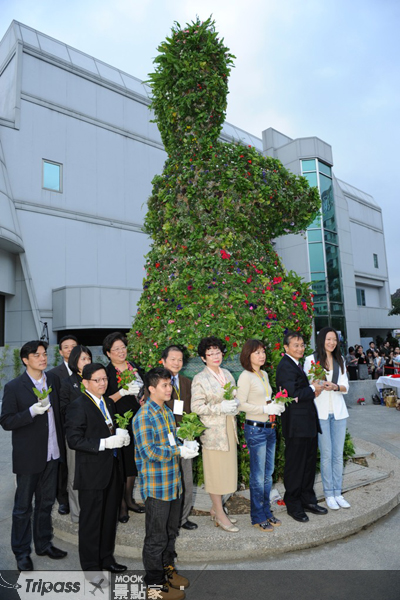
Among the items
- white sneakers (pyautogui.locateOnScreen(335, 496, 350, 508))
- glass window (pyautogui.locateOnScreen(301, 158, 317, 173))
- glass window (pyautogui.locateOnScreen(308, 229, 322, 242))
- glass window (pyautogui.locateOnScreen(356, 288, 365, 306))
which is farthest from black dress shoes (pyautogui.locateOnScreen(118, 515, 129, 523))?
glass window (pyautogui.locateOnScreen(356, 288, 365, 306))

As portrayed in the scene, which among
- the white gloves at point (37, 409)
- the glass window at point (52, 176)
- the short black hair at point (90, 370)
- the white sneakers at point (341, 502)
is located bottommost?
the white sneakers at point (341, 502)

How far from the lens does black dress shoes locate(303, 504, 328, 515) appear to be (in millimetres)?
4113

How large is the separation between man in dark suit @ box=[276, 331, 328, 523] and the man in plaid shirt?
1.39m

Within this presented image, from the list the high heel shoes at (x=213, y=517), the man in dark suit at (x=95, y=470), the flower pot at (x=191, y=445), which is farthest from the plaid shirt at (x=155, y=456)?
the high heel shoes at (x=213, y=517)

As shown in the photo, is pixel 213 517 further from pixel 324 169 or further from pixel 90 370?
pixel 324 169

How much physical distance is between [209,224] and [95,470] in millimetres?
3377

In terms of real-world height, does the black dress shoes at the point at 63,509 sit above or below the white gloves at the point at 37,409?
below

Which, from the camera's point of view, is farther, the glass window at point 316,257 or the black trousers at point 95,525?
the glass window at point 316,257

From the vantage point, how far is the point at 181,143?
592 centimetres

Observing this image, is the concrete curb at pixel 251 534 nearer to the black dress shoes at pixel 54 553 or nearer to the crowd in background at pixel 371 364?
the black dress shoes at pixel 54 553

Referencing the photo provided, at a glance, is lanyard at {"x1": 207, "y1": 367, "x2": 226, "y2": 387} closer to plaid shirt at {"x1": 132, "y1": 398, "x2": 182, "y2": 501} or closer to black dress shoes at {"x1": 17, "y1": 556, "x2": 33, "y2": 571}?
plaid shirt at {"x1": 132, "y1": 398, "x2": 182, "y2": 501}

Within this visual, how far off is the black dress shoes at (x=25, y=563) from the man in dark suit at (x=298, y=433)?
2358 mm

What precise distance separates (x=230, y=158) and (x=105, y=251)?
14.2 metres

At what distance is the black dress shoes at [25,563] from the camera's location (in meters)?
3.38
